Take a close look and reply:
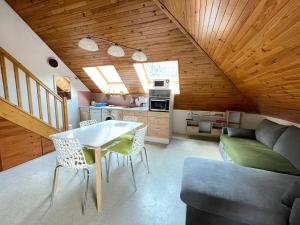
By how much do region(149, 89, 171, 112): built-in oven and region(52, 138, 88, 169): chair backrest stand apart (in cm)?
254

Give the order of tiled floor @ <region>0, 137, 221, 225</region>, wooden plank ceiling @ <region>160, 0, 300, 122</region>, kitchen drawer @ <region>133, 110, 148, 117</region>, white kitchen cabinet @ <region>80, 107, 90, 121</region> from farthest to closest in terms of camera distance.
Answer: white kitchen cabinet @ <region>80, 107, 90, 121</region>, kitchen drawer @ <region>133, 110, 148, 117</region>, tiled floor @ <region>0, 137, 221, 225</region>, wooden plank ceiling @ <region>160, 0, 300, 122</region>

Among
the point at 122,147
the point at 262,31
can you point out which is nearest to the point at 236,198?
the point at 262,31

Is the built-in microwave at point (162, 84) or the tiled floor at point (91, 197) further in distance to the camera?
the built-in microwave at point (162, 84)

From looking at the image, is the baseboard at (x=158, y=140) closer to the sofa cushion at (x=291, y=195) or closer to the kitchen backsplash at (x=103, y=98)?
the kitchen backsplash at (x=103, y=98)

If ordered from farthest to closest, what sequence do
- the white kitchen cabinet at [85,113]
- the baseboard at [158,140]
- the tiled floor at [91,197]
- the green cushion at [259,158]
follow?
the white kitchen cabinet at [85,113]
the baseboard at [158,140]
the green cushion at [259,158]
the tiled floor at [91,197]

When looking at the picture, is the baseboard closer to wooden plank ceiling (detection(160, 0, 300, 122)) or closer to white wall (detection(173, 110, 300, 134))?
white wall (detection(173, 110, 300, 134))

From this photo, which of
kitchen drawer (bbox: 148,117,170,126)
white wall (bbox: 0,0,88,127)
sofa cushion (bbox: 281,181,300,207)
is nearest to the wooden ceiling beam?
kitchen drawer (bbox: 148,117,170,126)

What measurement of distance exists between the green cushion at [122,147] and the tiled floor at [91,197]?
491 mm

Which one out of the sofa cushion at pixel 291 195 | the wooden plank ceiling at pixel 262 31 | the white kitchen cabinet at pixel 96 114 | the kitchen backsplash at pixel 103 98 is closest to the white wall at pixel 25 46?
the kitchen backsplash at pixel 103 98

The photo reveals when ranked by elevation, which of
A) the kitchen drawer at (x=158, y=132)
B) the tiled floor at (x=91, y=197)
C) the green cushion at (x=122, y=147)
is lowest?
the tiled floor at (x=91, y=197)

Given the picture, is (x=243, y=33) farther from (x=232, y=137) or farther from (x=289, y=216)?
(x=232, y=137)

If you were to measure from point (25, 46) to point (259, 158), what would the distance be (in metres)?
5.05

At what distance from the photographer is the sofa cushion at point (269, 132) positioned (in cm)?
256

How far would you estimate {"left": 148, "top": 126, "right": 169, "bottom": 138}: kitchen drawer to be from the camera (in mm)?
3956
